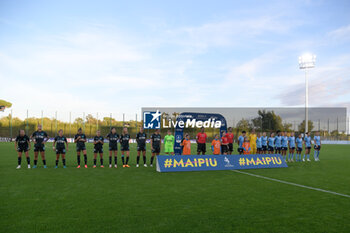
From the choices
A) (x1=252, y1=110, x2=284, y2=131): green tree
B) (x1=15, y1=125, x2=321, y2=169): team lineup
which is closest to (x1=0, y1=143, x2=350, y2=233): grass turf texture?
(x1=15, y1=125, x2=321, y2=169): team lineup

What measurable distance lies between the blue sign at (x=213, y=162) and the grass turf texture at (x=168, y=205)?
2.02 meters

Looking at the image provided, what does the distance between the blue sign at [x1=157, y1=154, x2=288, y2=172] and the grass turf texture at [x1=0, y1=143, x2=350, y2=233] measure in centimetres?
202

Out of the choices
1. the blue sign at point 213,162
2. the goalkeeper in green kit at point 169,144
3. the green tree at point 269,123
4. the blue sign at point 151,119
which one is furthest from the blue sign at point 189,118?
the green tree at point 269,123

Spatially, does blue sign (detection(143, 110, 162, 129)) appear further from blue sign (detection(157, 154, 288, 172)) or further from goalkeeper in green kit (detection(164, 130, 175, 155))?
blue sign (detection(157, 154, 288, 172))

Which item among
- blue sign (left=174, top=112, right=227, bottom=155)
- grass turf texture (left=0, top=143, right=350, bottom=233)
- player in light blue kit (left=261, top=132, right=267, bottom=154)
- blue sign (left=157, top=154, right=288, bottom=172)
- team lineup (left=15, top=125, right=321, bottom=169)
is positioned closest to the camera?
grass turf texture (left=0, top=143, right=350, bottom=233)

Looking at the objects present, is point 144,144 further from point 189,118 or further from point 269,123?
point 269,123

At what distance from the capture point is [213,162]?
39.4ft

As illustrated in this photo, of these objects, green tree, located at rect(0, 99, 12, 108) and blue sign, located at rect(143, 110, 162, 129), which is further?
green tree, located at rect(0, 99, 12, 108)

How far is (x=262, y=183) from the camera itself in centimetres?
877

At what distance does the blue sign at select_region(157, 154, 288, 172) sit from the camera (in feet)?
37.6

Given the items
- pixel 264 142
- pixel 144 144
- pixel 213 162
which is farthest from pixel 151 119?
pixel 213 162

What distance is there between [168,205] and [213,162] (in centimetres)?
636

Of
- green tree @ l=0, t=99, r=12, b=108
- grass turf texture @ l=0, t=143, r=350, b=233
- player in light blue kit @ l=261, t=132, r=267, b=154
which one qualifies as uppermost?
green tree @ l=0, t=99, r=12, b=108

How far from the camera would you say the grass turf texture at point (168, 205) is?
4.62 meters
